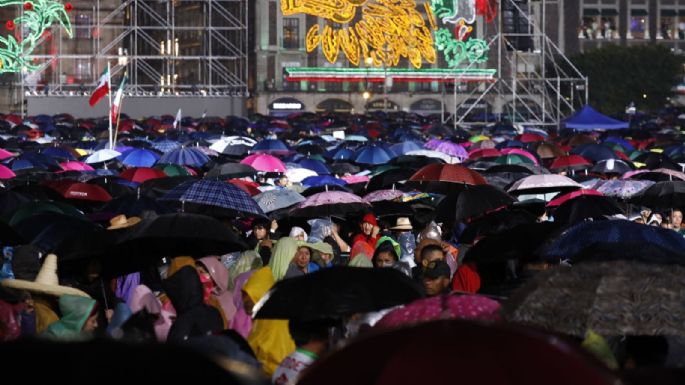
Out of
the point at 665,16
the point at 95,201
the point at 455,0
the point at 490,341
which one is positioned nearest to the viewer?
the point at 490,341

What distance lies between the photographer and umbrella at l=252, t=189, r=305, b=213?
17.5 meters

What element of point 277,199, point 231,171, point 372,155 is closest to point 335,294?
point 277,199

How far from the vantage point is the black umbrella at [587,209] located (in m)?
15.4

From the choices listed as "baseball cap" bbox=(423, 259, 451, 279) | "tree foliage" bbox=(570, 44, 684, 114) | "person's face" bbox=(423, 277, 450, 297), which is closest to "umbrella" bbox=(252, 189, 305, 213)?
"baseball cap" bbox=(423, 259, 451, 279)

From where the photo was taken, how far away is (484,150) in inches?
1175

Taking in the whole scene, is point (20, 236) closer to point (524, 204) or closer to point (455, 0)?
point (524, 204)

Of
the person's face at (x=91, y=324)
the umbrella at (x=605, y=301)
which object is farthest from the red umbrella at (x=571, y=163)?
the umbrella at (x=605, y=301)

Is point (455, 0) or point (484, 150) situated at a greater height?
point (455, 0)

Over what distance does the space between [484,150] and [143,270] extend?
18550 millimetres

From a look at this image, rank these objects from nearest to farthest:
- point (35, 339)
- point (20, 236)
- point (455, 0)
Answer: point (35, 339) < point (20, 236) < point (455, 0)

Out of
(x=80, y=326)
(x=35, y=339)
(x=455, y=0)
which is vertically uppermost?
(x=455, y=0)

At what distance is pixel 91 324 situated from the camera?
8.98 metres

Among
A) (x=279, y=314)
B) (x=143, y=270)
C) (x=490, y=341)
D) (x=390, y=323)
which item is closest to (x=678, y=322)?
(x=390, y=323)

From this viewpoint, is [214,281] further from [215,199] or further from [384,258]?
[215,199]
